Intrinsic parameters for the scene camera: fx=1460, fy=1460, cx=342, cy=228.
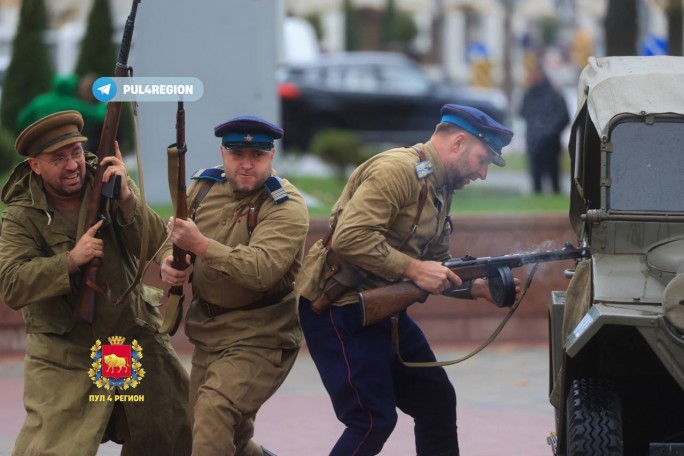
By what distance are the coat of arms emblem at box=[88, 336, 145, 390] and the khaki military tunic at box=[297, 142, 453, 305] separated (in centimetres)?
80

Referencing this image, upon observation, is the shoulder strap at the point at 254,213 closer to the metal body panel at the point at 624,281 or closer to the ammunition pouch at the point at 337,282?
the ammunition pouch at the point at 337,282

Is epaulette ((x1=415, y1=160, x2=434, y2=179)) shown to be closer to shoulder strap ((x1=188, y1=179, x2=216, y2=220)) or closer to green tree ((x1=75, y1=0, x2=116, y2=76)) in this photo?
shoulder strap ((x1=188, y1=179, x2=216, y2=220))

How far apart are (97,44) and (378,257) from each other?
47.6 feet

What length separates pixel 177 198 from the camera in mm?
6148

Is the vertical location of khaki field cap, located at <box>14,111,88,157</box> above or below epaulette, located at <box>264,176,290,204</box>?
above

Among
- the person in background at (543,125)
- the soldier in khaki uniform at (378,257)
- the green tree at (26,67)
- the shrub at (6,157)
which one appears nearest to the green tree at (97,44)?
the green tree at (26,67)

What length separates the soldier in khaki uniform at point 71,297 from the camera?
6156 millimetres

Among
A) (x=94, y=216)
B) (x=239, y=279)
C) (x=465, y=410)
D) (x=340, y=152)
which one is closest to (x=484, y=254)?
(x=465, y=410)

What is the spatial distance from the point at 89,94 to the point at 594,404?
30.3 ft

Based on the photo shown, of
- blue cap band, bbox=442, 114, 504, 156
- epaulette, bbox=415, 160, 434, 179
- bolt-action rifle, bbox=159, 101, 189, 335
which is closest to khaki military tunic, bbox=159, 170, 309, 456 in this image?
bolt-action rifle, bbox=159, 101, 189, 335

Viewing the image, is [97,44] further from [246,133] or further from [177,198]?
[177,198]

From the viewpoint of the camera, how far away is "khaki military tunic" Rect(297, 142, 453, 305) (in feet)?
20.2

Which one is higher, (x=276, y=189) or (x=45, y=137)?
(x=45, y=137)

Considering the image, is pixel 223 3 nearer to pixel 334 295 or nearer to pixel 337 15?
pixel 334 295
